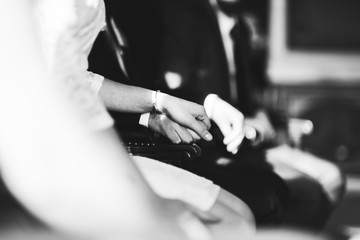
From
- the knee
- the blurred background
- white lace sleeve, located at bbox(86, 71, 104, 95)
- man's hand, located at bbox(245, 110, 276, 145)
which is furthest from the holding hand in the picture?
the blurred background

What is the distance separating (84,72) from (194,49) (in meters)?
0.31

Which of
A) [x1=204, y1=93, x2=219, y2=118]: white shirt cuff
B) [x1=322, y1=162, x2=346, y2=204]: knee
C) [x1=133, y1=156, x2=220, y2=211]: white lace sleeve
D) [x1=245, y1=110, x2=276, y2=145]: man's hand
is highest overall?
[x1=204, y1=93, x2=219, y2=118]: white shirt cuff

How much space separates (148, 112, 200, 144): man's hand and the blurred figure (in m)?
0.03

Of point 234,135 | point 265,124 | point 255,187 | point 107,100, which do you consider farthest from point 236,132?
point 265,124

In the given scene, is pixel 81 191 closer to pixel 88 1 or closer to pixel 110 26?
pixel 88 1

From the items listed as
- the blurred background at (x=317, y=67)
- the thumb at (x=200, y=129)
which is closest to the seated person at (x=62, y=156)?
the thumb at (x=200, y=129)

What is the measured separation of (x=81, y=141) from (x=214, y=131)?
0.64 ft

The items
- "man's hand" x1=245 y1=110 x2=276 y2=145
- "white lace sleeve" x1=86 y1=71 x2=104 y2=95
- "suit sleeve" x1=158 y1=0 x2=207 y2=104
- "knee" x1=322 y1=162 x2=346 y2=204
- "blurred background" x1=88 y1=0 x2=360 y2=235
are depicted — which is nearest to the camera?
"white lace sleeve" x1=86 y1=71 x2=104 y2=95

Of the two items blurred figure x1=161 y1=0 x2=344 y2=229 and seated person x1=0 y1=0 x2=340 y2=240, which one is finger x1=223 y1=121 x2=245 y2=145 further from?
seated person x1=0 y1=0 x2=340 y2=240

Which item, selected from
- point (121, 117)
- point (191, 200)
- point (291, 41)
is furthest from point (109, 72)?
point (291, 41)

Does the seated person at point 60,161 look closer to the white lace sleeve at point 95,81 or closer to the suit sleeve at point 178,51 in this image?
the white lace sleeve at point 95,81

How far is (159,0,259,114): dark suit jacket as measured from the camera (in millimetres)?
695

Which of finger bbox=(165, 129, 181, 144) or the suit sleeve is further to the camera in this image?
the suit sleeve

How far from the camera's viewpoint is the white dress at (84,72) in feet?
1.44
